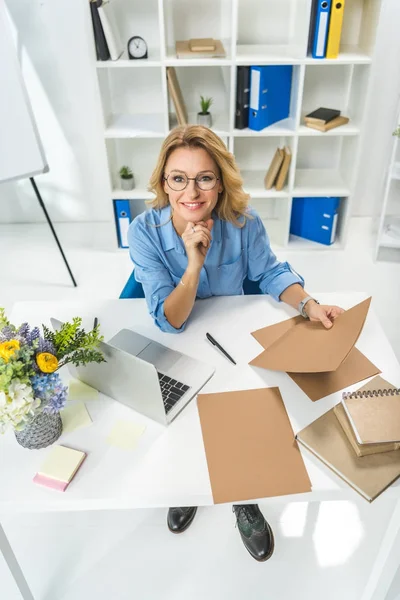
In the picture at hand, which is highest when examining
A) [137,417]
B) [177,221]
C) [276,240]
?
[177,221]

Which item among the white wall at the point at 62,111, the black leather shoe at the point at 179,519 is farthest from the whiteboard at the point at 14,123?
the black leather shoe at the point at 179,519

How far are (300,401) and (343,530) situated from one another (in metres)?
0.74

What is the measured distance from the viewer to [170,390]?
1.31m

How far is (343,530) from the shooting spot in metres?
1.74

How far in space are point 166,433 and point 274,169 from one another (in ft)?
7.02

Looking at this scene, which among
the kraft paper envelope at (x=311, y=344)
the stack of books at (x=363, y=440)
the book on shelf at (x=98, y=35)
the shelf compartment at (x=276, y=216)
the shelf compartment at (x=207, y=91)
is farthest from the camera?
the shelf compartment at (x=276, y=216)

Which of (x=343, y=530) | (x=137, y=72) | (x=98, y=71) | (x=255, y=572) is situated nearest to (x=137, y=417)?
(x=255, y=572)

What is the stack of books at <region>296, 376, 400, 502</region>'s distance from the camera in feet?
3.54

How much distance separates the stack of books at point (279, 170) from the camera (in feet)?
9.60

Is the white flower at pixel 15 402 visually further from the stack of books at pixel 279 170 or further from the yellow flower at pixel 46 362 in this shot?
the stack of books at pixel 279 170

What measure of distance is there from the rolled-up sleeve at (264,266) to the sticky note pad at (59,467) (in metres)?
0.80

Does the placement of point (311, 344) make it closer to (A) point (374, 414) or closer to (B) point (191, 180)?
(A) point (374, 414)

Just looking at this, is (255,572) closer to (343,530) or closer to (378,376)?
(343,530)

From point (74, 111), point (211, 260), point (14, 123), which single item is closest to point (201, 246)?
point (211, 260)
